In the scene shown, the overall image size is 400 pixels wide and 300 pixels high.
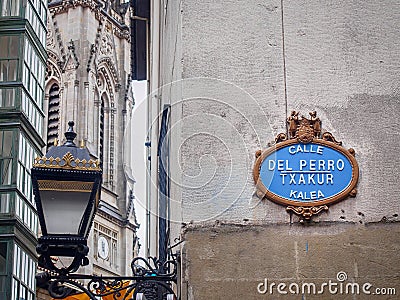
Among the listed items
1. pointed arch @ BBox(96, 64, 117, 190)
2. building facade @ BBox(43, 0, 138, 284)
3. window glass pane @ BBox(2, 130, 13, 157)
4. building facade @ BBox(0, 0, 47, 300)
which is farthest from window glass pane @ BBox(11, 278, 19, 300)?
pointed arch @ BBox(96, 64, 117, 190)

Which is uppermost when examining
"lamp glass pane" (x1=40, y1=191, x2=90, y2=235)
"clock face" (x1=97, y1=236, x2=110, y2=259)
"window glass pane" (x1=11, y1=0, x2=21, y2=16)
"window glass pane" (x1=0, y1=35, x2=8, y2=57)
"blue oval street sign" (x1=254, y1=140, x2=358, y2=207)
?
"clock face" (x1=97, y1=236, x2=110, y2=259)

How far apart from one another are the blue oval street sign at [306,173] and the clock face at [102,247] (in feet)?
183

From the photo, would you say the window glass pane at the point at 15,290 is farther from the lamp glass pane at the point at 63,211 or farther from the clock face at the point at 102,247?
the clock face at the point at 102,247

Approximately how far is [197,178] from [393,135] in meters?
1.20

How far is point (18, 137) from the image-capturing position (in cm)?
2392

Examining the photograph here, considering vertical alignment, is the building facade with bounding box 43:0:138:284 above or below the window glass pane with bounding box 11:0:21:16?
above

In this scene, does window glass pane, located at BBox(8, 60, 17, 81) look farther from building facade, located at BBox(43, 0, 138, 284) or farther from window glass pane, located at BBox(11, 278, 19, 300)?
building facade, located at BBox(43, 0, 138, 284)

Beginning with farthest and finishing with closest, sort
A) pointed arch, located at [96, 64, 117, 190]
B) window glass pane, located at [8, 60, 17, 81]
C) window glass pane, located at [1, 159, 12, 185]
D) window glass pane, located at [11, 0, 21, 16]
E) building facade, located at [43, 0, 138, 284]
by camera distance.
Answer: pointed arch, located at [96, 64, 117, 190]
building facade, located at [43, 0, 138, 284]
window glass pane, located at [11, 0, 21, 16]
window glass pane, located at [8, 60, 17, 81]
window glass pane, located at [1, 159, 12, 185]

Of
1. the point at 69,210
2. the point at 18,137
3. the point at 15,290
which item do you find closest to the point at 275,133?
the point at 69,210

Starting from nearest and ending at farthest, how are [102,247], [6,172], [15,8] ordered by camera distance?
[6,172] < [15,8] < [102,247]

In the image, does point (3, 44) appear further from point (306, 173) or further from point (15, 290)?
point (306, 173)

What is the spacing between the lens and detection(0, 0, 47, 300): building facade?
22.6 meters

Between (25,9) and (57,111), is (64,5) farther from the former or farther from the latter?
(25,9)

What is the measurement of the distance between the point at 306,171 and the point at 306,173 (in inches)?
0.5
